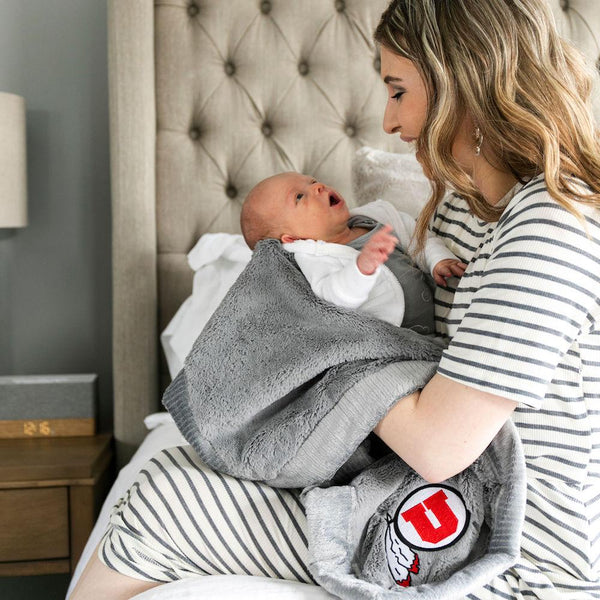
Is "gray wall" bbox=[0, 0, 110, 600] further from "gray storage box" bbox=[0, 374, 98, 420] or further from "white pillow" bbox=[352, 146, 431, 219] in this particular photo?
"white pillow" bbox=[352, 146, 431, 219]

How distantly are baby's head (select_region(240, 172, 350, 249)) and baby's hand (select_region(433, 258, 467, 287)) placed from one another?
0.21 metres

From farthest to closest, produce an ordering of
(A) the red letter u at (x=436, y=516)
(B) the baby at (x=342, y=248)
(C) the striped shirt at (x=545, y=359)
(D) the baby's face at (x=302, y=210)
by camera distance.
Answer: (D) the baby's face at (x=302, y=210), (B) the baby at (x=342, y=248), (A) the red letter u at (x=436, y=516), (C) the striped shirt at (x=545, y=359)

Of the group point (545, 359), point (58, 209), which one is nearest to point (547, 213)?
point (545, 359)

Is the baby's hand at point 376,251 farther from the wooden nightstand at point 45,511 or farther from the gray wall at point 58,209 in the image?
the gray wall at point 58,209

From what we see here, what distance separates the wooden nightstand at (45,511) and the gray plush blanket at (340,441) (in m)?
0.69

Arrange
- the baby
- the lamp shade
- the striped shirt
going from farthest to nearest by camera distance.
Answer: the lamp shade
the baby
the striped shirt

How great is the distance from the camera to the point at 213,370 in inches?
44.4

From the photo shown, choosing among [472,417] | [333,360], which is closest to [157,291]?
[333,360]

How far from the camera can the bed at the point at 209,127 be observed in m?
1.90

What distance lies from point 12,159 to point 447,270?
121 cm

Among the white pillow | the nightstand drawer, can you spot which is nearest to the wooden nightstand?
the nightstand drawer

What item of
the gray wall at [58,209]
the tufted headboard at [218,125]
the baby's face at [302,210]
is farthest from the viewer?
the gray wall at [58,209]

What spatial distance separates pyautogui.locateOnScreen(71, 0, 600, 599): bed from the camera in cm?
190

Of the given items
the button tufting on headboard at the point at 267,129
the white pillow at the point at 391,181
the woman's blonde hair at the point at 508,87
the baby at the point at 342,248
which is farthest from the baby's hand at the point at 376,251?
the button tufting on headboard at the point at 267,129
